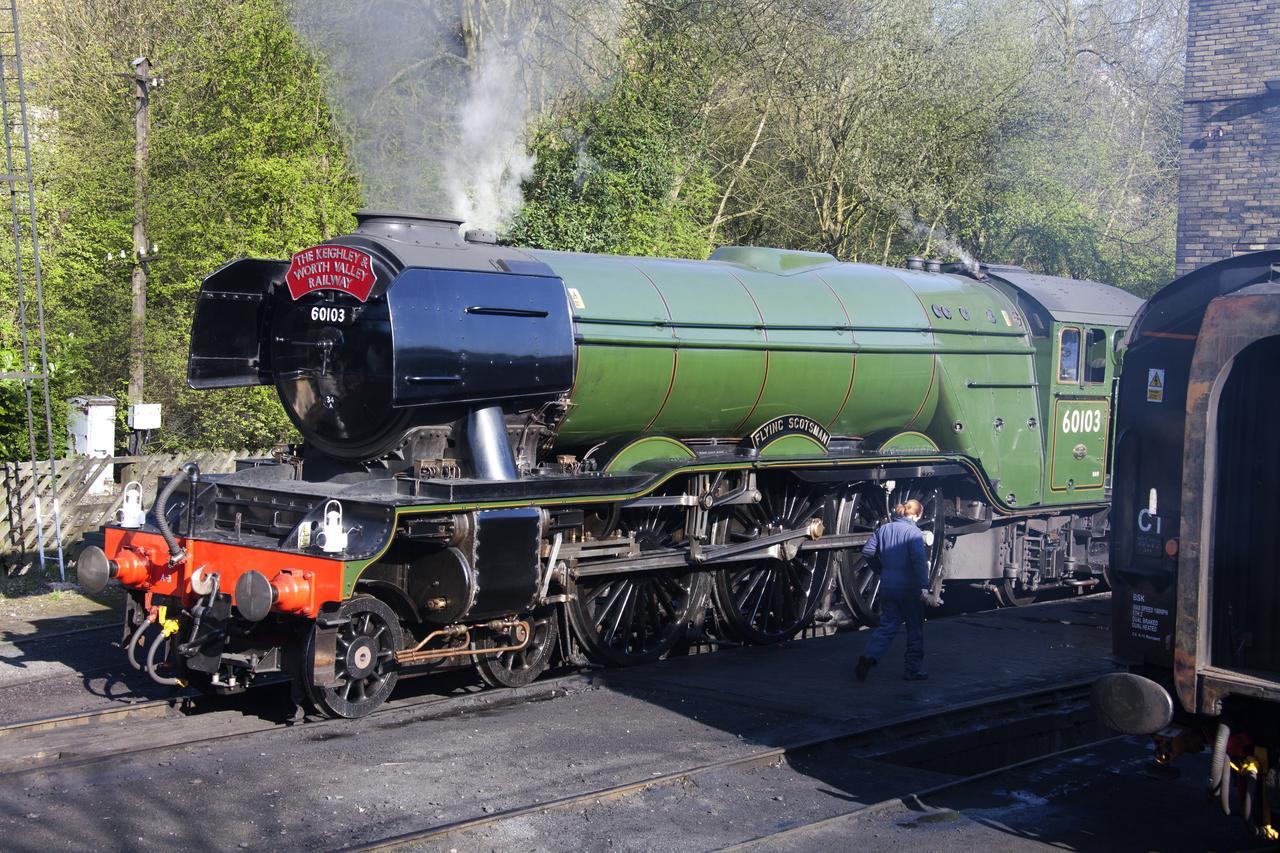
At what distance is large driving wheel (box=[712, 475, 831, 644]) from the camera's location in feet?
32.6

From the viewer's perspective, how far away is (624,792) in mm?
6242

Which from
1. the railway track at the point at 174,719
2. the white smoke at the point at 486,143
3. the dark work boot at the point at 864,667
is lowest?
the railway track at the point at 174,719

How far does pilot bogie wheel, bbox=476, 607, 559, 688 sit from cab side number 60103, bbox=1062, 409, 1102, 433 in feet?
19.4

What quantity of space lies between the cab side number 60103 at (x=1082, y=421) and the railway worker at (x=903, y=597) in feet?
13.4

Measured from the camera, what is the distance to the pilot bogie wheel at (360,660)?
7.29 meters

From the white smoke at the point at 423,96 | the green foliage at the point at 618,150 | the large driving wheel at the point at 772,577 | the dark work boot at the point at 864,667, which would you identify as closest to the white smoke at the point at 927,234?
the green foliage at the point at 618,150

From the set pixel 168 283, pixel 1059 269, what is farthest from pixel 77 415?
pixel 1059 269

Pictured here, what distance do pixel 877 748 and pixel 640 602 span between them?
2511 millimetres

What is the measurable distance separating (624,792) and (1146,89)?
24239 millimetres

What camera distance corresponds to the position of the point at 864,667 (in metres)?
8.75

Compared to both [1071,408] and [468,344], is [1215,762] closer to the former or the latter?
[468,344]

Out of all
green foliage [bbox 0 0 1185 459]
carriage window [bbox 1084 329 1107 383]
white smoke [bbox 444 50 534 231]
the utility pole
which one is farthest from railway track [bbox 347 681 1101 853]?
the utility pole

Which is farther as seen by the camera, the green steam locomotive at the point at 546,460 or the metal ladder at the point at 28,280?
the metal ladder at the point at 28,280

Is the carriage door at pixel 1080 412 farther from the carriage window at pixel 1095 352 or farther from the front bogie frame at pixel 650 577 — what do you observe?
the front bogie frame at pixel 650 577
